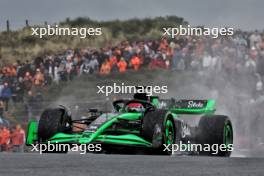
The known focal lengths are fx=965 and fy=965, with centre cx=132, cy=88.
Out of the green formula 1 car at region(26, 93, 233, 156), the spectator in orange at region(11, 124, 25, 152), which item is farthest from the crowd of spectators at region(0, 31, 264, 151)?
the green formula 1 car at region(26, 93, 233, 156)

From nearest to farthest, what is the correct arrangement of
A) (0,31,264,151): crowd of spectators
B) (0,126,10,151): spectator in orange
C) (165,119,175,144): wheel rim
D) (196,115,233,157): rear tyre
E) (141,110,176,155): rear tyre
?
(141,110,176,155): rear tyre
(165,119,175,144): wheel rim
(196,115,233,157): rear tyre
(0,126,10,151): spectator in orange
(0,31,264,151): crowd of spectators

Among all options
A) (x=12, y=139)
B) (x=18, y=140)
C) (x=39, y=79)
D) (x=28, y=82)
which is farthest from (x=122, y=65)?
(x=18, y=140)

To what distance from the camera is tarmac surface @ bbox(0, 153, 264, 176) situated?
9289mm

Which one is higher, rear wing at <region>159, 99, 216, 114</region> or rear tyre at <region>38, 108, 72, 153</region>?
rear wing at <region>159, 99, 216, 114</region>

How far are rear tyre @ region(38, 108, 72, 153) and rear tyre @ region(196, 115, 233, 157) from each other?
7.35 ft

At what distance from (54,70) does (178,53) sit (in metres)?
3.86

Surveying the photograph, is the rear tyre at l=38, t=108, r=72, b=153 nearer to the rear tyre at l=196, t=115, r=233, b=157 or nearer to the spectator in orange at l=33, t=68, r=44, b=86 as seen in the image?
the rear tyre at l=196, t=115, r=233, b=157

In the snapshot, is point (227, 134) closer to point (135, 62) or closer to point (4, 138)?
point (4, 138)

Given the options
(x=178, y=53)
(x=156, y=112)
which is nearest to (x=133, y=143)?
(x=156, y=112)

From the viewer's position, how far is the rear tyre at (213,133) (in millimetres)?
15875

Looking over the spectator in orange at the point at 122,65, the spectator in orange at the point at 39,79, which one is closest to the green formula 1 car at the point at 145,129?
the spectator in orange at the point at 122,65

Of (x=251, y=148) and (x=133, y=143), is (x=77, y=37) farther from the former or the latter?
(x=133, y=143)

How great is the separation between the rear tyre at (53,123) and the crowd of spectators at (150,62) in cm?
1115

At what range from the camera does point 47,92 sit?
29.8m
